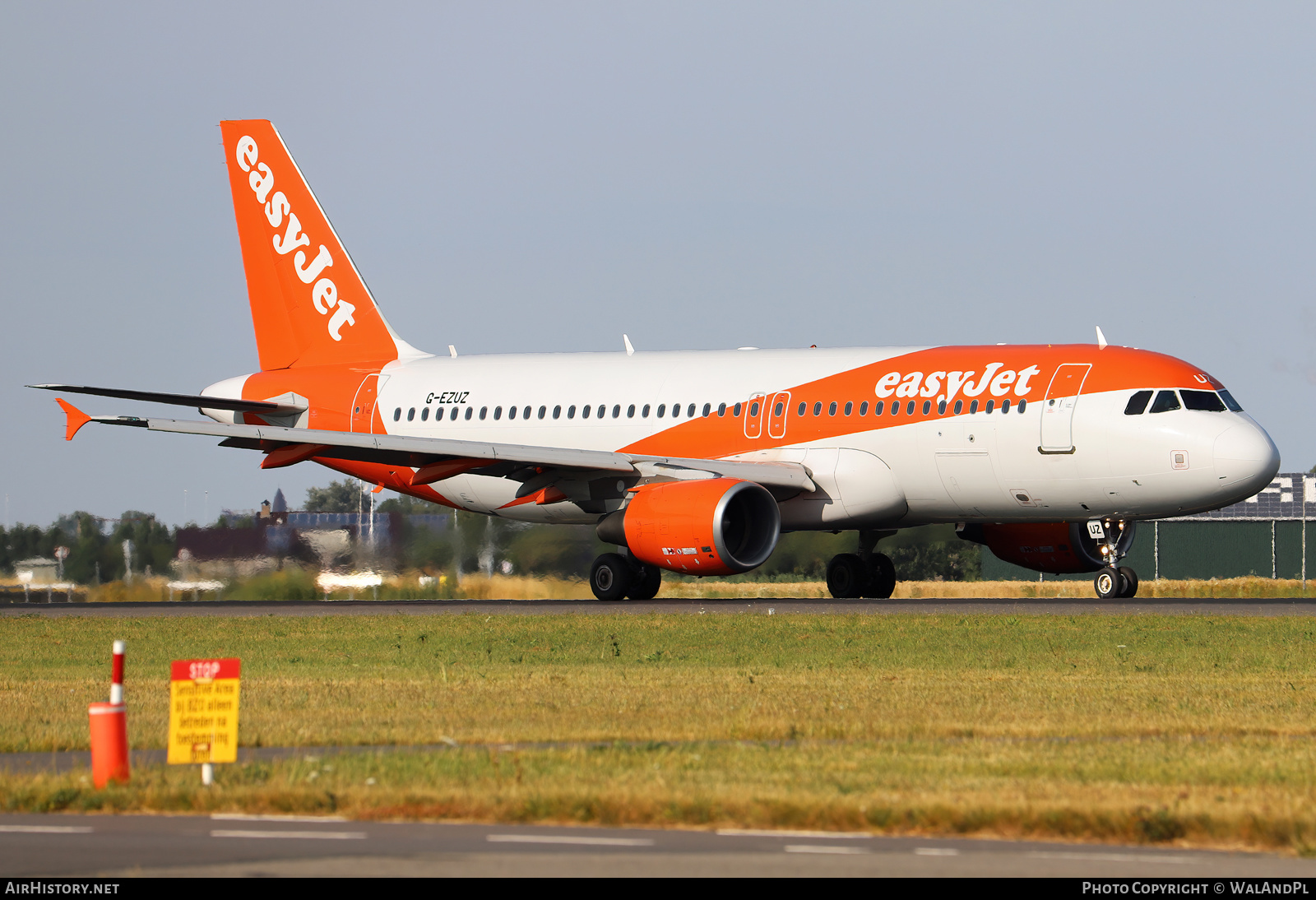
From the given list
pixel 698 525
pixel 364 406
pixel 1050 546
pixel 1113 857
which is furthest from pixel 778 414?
pixel 1113 857

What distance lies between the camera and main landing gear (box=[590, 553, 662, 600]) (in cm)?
3097

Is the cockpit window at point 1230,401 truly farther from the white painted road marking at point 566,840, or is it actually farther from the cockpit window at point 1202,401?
the white painted road marking at point 566,840

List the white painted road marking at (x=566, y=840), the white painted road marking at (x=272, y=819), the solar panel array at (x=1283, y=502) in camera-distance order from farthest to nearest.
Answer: the solar panel array at (x=1283, y=502), the white painted road marking at (x=272, y=819), the white painted road marking at (x=566, y=840)

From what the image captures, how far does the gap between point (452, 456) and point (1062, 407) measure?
32.8ft

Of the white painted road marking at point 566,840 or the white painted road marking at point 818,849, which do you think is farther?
the white painted road marking at point 566,840

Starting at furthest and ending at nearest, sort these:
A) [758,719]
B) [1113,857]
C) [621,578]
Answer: [621,578] < [758,719] < [1113,857]

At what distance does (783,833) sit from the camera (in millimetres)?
9383

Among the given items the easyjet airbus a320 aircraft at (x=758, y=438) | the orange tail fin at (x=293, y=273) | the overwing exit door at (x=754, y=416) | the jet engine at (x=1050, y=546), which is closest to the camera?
the easyjet airbus a320 aircraft at (x=758, y=438)

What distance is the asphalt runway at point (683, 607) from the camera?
84.4ft

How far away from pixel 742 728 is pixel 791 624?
34.4 ft

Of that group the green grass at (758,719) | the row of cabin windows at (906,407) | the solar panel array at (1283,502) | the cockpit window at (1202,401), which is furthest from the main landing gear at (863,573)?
the solar panel array at (1283,502)

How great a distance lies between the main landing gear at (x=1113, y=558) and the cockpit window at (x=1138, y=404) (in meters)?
2.18

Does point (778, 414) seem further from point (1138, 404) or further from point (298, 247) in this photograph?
point (298, 247)

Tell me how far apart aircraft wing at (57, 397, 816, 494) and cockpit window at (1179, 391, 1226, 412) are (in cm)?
599
